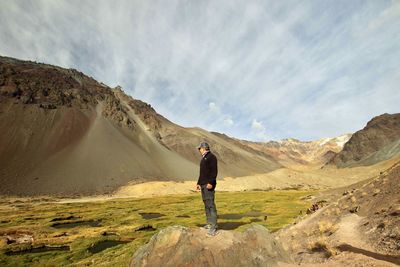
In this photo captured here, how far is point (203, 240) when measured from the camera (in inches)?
485

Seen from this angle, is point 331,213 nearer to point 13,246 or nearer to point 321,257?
point 321,257

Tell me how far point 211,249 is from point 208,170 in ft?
10.1

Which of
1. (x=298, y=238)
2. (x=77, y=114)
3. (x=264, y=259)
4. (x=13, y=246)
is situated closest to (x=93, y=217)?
(x=13, y=246)

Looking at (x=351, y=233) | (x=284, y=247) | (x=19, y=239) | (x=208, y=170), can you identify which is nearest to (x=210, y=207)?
(x=208, y=170)

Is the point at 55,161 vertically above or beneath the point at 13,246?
above

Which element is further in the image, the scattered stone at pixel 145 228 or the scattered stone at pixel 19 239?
the scattered stone at pixel 145 228

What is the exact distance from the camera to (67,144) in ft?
470

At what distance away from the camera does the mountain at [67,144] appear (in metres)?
111

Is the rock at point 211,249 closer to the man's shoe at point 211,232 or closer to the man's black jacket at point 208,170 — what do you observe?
the man's shoe at point 211,232

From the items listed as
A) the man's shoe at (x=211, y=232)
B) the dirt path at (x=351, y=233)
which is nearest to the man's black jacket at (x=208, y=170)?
the man's shoe at (x=211, y=232)

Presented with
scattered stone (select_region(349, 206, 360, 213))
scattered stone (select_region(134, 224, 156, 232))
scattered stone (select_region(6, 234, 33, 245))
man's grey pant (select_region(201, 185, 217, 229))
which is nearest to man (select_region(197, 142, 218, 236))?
man's grey pant (select_region(201, 185, 217, 229))

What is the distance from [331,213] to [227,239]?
9.11 m

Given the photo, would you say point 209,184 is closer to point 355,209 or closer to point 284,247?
point 284,247

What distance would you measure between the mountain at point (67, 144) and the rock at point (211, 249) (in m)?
84.7
